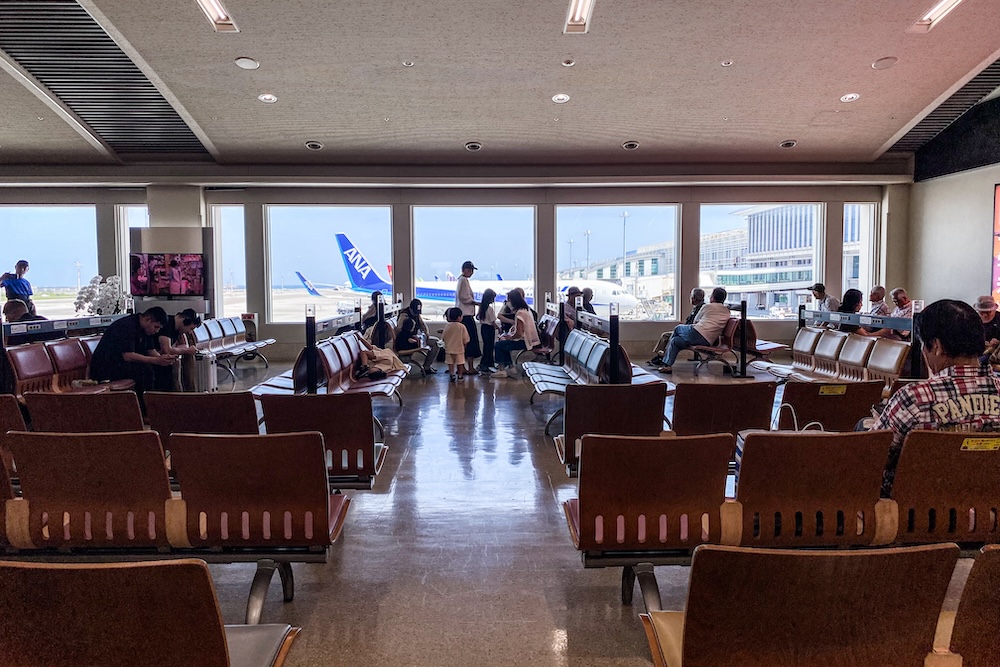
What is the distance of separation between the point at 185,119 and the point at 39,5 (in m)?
2.12

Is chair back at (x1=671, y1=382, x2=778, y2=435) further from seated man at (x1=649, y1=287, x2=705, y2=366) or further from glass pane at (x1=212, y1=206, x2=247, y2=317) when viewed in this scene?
glass pane at (x1=212, y1=206, x2=247, y2=317)

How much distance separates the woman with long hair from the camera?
8.53 meters

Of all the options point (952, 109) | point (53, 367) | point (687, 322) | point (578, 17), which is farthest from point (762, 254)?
point (53, 367)

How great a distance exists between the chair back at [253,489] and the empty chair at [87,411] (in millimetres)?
1096

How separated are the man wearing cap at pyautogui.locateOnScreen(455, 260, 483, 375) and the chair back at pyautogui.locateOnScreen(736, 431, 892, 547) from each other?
6558mm

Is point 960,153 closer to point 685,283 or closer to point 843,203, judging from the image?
point 843,203

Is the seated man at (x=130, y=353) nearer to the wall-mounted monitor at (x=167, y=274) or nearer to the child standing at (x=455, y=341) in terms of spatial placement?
the wall-mounted monitor at (x=167, y=274)

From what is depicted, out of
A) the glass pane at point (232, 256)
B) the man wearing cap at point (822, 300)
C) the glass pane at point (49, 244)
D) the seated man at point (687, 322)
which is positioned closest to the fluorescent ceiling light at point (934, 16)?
the man wearing cap at point (822, 300)

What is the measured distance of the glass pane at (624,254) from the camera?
10.6m

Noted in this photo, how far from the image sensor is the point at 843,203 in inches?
411

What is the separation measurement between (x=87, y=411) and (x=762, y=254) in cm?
1049

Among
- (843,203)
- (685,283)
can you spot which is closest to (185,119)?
(685,283)

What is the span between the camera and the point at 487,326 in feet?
28.0

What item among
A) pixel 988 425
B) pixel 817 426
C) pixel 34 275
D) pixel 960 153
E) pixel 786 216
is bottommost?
pixel 817 426
